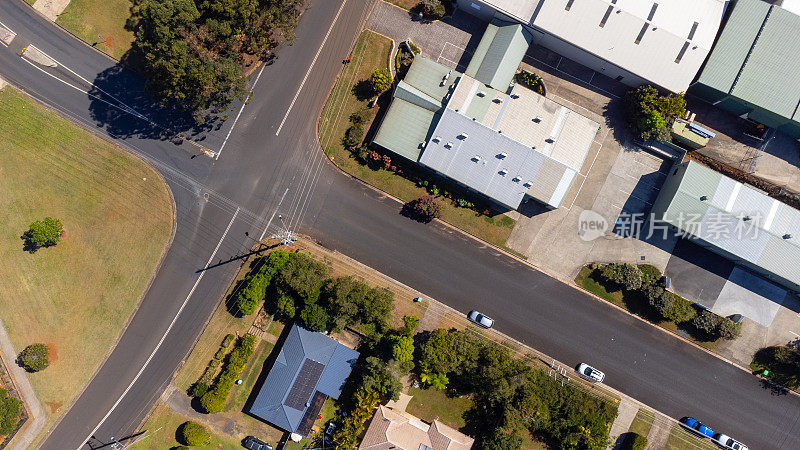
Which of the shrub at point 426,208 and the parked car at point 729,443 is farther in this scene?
the shrub at point 426,208

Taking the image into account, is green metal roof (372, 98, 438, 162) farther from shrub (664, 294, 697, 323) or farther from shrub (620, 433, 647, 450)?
shrub (620, 433, 647, 450)

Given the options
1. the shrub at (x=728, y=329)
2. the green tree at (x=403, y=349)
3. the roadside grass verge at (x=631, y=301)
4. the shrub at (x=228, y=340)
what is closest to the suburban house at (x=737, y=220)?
the shrub at (x=728, y=329)

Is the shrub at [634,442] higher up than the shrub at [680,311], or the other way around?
the shrub at [680,311]

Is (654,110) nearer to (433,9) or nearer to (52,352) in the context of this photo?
(433,9)

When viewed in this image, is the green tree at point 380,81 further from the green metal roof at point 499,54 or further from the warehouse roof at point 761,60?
the warehouse roof at point 761,60

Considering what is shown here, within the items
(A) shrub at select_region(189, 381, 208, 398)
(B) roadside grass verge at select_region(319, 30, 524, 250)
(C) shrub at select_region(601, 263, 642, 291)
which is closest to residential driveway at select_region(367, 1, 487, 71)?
(B) roadside grass verge at select_region(319, 30, 524, 250)

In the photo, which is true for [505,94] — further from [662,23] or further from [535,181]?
[662,23]
